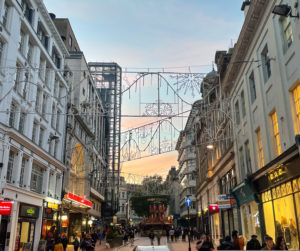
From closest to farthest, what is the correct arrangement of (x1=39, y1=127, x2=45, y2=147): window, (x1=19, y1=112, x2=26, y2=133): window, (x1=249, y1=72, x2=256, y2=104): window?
(x1=249, y1=72, x2=256, y2=104): window, (x1=19, y1=112, x2=26, y2=133): window, (x1=39, y1=127, x2=45, y2=147): window

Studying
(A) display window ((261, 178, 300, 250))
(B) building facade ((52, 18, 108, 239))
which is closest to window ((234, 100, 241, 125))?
(A) display window ((261, 178, 300, 250))

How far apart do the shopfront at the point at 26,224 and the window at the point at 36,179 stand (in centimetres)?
167

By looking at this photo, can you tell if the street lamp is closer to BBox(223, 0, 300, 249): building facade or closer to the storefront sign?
BBox(223, 0, 300, 249): building facade

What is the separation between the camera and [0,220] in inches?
797

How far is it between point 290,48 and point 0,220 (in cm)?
1947

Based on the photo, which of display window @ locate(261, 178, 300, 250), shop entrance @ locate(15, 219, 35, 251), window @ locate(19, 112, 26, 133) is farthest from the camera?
window @ locate(19, 112, 26, 133)

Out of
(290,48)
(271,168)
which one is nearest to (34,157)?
(271,168)

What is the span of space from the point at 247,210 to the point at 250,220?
93 centimetres

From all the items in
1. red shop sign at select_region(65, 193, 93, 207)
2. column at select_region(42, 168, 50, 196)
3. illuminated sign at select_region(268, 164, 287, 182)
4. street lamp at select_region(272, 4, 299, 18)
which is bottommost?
illuminated sign at select_region(268, 164, 287, 182)

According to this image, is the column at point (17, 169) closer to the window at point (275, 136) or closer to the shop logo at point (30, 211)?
the shop logo at point (30, 211)

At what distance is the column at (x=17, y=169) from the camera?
22716mm

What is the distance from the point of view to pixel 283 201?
14719 millimetres

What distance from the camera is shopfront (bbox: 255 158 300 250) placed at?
13.1 metres

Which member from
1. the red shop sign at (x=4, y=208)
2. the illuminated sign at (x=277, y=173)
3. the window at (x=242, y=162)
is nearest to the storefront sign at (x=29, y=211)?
the red shop sign at (x=4, y=208)
